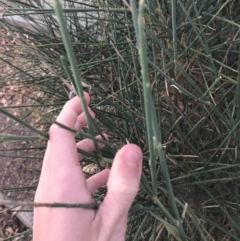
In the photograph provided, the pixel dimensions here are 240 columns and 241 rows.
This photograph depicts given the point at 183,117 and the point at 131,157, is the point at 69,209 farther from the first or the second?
the point at 183,117

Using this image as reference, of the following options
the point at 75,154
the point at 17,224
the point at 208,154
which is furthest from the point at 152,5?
the point at 17,224

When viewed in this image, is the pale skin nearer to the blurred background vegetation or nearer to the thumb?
the thumb

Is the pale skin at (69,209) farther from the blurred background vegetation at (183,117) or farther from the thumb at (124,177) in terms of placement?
the blurred background vegetation at (183,117)

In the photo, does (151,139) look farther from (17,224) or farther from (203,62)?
(17,224)

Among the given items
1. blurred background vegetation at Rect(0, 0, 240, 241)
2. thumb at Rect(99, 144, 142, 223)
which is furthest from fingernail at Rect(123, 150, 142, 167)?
blurred background vegetation at Rect(0, 0, 240, 241)

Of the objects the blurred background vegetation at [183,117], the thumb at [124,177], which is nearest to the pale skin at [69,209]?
the thumb at [124,177]

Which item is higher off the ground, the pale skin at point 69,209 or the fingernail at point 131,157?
the fingernail at point 131,157

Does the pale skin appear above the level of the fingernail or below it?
below

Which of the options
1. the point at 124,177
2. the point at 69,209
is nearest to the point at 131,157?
the point at 124,177
